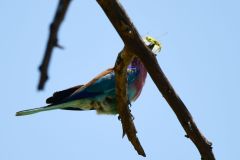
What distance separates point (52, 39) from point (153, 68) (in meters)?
2.00

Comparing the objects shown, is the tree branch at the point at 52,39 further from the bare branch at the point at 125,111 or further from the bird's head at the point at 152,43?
the bird's head at the point at 152,43

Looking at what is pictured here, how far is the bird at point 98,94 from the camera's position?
4445mm

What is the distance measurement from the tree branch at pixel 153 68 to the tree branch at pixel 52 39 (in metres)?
1.30

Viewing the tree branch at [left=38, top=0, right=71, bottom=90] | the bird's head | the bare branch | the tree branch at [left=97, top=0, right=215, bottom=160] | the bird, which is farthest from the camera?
the bird

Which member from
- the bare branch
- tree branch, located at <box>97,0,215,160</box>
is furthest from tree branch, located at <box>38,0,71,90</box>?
the bare branch

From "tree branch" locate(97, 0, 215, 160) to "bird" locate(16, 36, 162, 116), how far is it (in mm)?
1275

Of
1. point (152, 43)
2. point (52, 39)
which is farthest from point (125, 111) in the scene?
point (52, 39)

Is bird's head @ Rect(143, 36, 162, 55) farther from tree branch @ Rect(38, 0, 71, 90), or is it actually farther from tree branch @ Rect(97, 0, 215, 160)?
tree branch @ Rect(38, 0, 71, 90)

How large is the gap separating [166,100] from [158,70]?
14.1 inches

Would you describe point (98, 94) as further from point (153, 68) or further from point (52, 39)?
point (52, 39)

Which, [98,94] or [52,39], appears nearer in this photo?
[52,39]

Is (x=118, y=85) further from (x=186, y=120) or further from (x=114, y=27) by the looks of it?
(x=114, y=27)

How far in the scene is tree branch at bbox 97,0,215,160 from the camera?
7.29ft

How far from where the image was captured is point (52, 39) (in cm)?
86
